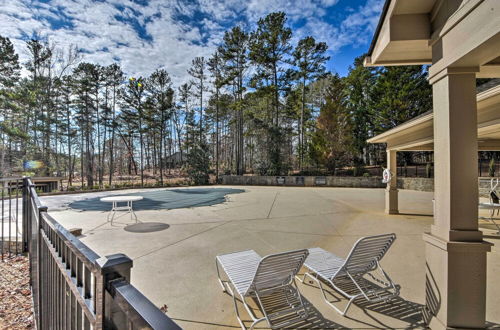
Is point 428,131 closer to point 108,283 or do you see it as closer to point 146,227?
point 108,283

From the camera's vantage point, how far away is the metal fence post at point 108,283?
0.75 metres

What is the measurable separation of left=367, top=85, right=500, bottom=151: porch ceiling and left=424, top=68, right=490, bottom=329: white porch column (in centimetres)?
151

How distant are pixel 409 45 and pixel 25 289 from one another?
19.9ft

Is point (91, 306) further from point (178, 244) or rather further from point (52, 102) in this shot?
point (52, 102)

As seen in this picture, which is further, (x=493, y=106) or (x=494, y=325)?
(x=493, y=106)

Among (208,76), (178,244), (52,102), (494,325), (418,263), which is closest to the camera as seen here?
(494,325)

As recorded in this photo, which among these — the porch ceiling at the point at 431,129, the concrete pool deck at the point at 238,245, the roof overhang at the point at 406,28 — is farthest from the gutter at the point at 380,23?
the concrete pool deck at the point at 238,245

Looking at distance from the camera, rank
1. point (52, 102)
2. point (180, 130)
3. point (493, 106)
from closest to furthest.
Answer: point (493, 106) < point (52, 102) < point (180, 130)

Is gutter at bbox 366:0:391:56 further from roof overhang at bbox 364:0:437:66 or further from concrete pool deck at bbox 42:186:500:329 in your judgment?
concrete pool deck at bbox 42:186:500:329

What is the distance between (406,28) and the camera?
98.5 inches

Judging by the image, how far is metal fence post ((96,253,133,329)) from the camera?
75 cm

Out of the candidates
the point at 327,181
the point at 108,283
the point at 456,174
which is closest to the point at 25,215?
the point at 108,283

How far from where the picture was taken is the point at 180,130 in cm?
3066

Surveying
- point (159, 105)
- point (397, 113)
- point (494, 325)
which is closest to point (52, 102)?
point (159, 105)
